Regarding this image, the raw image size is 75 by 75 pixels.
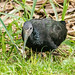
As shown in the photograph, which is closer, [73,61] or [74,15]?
[73,61]

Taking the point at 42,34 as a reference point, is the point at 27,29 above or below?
above

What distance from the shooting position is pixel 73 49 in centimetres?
511

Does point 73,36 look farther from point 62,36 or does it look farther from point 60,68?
point 60,68

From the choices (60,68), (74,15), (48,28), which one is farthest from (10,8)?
(60,68)

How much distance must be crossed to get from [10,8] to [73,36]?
6.43ft

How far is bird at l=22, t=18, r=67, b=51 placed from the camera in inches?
190

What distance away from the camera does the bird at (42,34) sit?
483 centimetres

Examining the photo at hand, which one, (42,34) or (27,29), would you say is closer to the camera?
(27,29)

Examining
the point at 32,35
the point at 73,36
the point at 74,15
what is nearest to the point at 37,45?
the point at 32,35

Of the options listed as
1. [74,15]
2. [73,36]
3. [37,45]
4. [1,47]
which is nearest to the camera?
[37,45]

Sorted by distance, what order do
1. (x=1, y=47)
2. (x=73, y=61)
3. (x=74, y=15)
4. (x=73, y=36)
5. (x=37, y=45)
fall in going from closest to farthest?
(x=73, y=61)
(x=37, y=45)
(x=1, y=47)
(x=73, y=36)
(x=74, y=15)

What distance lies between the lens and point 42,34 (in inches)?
197

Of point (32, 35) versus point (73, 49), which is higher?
point (32, 35)

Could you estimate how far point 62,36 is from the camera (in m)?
5.45
